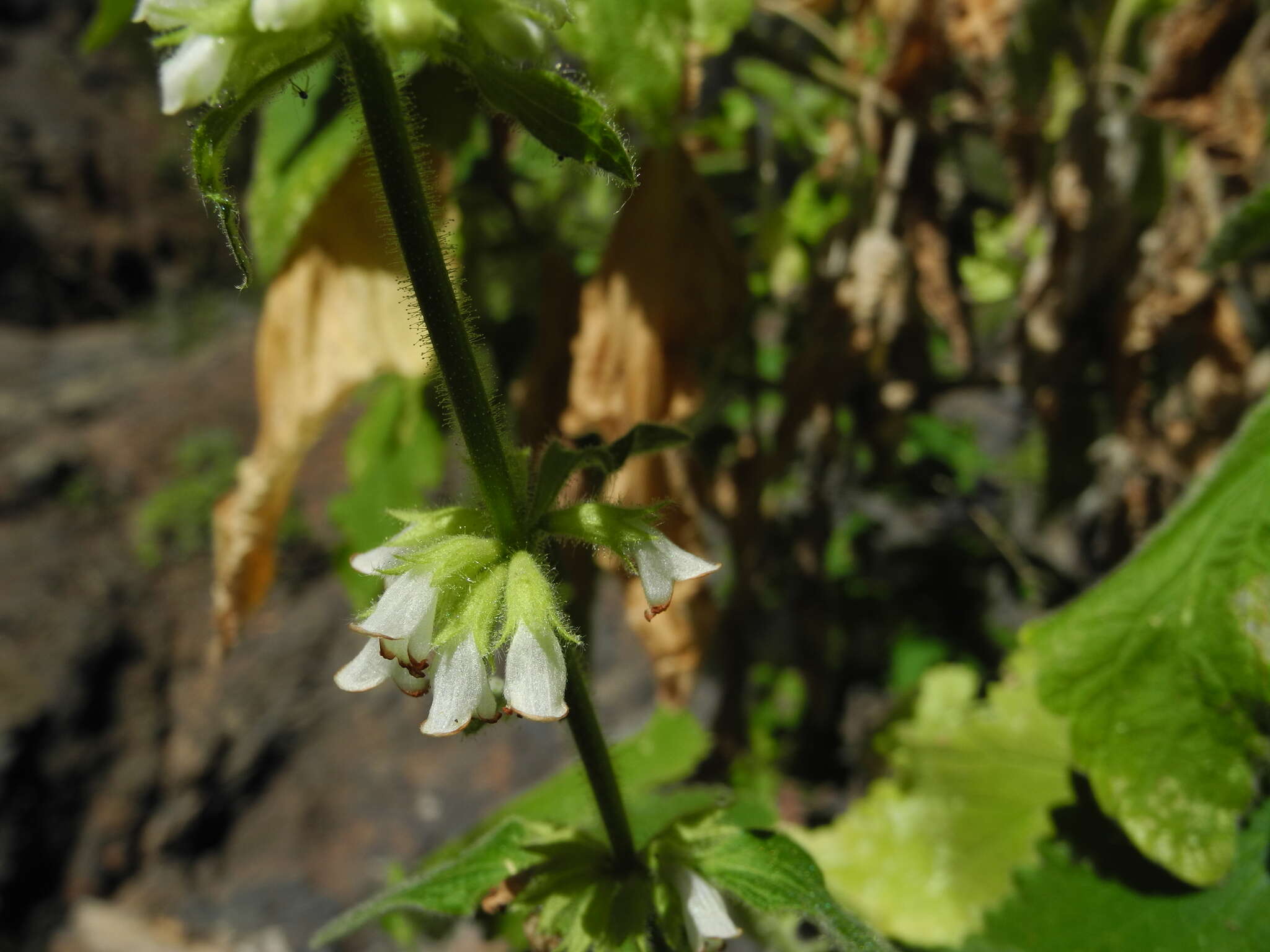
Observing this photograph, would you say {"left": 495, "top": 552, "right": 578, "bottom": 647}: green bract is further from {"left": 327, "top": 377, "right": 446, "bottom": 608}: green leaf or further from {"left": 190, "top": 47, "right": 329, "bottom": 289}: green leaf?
{"left": 327, "top": 377, "right": 446, "bottom": 608}: green leaf

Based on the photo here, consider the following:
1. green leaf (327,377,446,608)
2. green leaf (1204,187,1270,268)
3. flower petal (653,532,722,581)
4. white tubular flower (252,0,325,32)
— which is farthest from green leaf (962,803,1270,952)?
white tubular flower (252,0,325,32)

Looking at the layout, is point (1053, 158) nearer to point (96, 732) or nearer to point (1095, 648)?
point (1095, 648)

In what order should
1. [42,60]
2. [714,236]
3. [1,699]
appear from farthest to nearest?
1. [42,60]
2. [1,699]
3. [714,236]

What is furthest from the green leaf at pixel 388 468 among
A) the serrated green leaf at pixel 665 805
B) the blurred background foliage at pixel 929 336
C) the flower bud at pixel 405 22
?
the flower bud at pixel 405 22

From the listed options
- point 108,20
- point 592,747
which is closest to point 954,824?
point 592,747

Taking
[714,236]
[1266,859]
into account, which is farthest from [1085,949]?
[714,236]

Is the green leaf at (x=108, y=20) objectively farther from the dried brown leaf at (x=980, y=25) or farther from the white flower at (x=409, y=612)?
the dried brown leaf at (x=980, y=25)

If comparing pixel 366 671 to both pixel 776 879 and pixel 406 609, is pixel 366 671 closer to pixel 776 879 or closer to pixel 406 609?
pixel 406 609
